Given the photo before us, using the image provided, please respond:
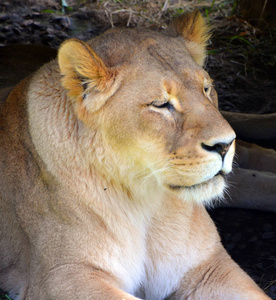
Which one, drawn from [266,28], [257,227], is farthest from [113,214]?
[266,28]

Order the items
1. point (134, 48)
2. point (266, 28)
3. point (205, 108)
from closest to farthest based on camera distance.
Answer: point (205, 108) → point (134, 48) → point (266, 28)

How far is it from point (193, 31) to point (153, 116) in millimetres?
660

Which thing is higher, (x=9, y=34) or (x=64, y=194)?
(x=64, y=194)

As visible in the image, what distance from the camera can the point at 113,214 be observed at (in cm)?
243

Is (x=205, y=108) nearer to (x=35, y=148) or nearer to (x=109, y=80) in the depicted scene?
(x=109, y=80)

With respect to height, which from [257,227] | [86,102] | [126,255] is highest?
[86,102]

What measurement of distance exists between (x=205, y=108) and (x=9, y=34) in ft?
13.0

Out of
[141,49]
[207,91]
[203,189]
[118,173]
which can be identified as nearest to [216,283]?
[203,189]

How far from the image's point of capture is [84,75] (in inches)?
83.4

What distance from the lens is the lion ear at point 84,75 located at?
2086mm

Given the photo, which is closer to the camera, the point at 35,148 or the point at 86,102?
the point at 86,102

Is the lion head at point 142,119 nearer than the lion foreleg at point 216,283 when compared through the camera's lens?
Yes

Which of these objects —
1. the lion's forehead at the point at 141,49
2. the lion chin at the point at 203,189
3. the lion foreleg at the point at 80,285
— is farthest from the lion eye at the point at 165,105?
the lion foreleg at the point at 80,285

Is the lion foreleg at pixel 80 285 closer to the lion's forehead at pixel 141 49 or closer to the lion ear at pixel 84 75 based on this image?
the lion ear at pixel 84 75
